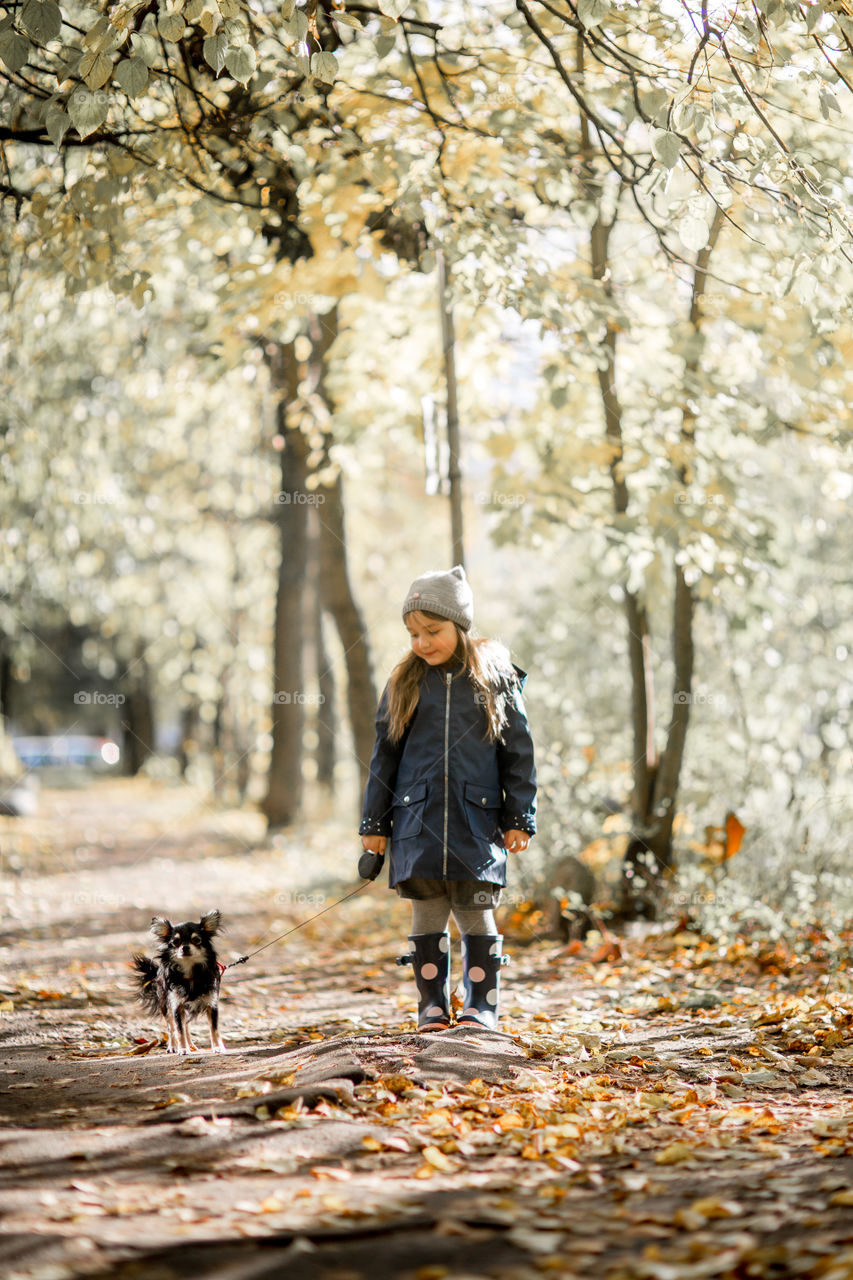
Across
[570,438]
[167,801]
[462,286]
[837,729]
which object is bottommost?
[167,801]

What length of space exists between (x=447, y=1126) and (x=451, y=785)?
1.50 m

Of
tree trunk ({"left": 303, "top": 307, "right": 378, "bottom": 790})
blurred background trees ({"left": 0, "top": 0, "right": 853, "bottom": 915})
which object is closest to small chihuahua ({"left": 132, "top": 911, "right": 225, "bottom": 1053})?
blurred background trees ({"left": 0, "top": 0, "right": 853, "bottom": 915})

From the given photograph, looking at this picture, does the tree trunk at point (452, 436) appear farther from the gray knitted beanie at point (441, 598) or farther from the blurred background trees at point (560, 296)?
the gray knitted beanie at point (441, 598)

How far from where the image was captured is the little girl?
15.3 feet

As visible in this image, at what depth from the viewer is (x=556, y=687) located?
8.75 m

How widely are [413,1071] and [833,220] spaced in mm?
3683

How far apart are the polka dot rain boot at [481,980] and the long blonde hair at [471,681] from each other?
845mm

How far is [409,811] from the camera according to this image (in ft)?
15.4

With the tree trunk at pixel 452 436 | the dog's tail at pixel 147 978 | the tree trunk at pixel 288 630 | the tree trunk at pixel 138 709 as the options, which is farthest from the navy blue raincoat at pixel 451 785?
the tree trunk at pixel 138 709

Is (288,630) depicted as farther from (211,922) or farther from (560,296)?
(211,922)

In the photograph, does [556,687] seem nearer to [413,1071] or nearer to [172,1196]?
[413,1071]

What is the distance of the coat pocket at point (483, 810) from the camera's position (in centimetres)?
466

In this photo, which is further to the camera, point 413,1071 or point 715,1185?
point 413,1071

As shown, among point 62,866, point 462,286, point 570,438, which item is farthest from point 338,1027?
point 62,866
